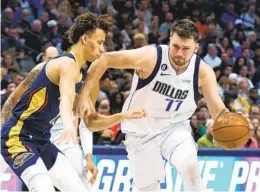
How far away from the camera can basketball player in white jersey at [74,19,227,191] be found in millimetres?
6715

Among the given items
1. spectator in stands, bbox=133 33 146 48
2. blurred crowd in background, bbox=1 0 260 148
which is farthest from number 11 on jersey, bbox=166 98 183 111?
spectator in stands, bbox=133 33 146 48

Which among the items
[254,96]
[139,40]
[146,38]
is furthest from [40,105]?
[146,38]

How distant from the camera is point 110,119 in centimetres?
637

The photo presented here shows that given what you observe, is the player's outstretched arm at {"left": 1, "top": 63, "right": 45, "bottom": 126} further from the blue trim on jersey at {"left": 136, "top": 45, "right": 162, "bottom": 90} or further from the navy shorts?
the navy shorts

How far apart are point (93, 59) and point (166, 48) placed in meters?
0.99

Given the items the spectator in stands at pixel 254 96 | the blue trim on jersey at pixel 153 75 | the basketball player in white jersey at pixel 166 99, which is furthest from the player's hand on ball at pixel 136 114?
the spectator in stands at pixel 254 96

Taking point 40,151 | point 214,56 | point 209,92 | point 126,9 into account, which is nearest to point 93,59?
point 40,151

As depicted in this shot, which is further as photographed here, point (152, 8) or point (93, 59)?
point (152, 8)

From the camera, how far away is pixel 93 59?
6227mm

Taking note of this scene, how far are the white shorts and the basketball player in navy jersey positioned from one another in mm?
907

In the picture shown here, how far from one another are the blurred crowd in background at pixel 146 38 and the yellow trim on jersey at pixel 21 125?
4.72 m

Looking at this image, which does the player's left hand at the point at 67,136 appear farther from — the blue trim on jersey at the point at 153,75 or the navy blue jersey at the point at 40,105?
the blue trim on jersey at the point at 153,75

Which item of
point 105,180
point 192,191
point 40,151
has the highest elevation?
point 40,151

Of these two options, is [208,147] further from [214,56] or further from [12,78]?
[214,56]
